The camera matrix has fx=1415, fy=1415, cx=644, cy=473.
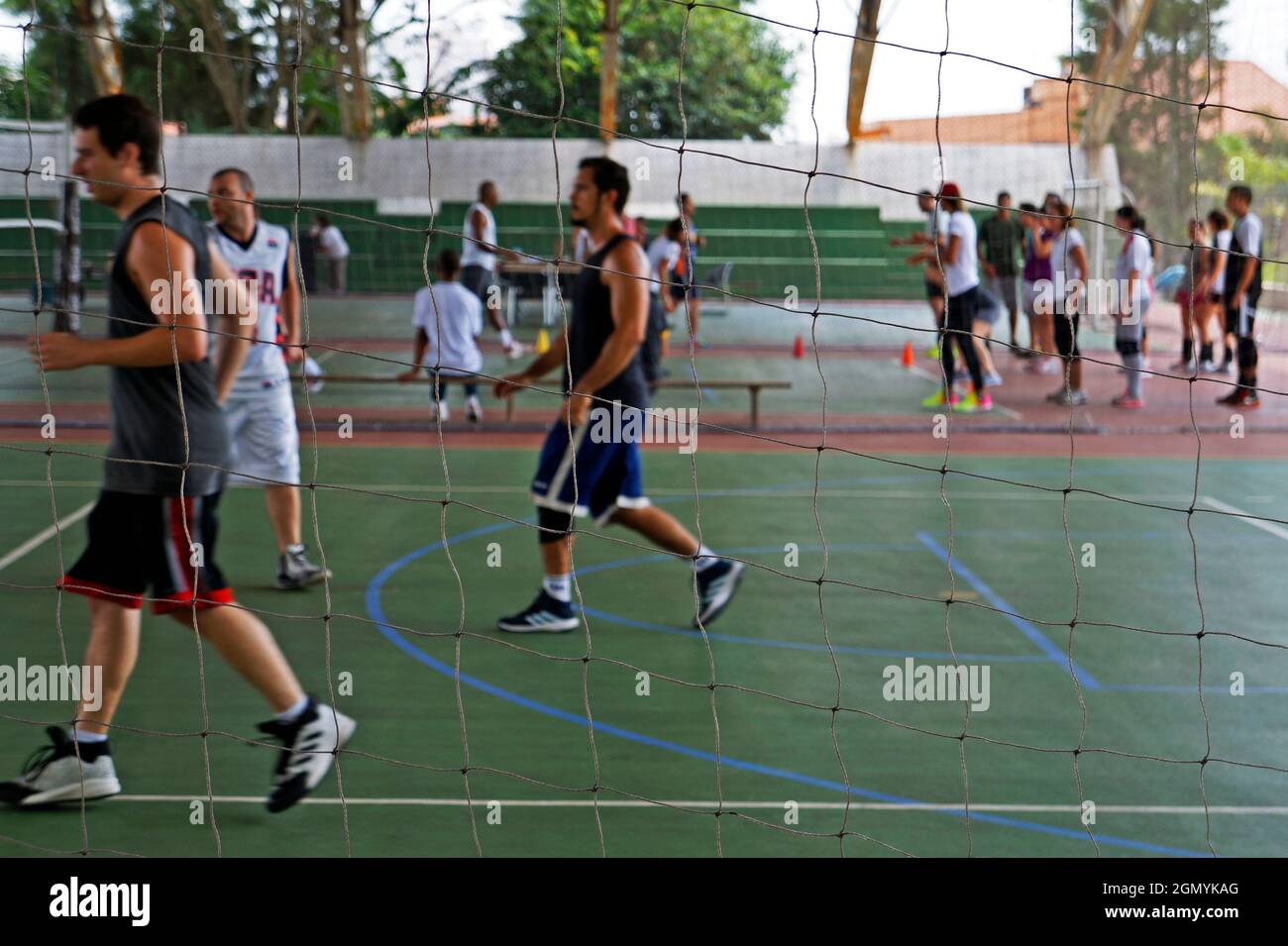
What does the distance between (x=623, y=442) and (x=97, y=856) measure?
2.91m

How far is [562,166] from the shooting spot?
26.1 m

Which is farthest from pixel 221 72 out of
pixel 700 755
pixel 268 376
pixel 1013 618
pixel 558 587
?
pixel 700 755

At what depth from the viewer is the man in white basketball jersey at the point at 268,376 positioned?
6684 mm

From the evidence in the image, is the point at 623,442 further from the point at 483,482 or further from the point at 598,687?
the point at 483,482

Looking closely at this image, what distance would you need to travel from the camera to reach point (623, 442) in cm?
622

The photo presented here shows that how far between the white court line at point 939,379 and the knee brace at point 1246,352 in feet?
6.78

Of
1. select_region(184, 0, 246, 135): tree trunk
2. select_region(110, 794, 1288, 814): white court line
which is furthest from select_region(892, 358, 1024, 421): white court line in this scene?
select_region(184, 0, 246, 135): tree trunk

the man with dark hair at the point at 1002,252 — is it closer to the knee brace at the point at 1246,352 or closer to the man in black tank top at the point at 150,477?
the knee brace at the point at 1246,352

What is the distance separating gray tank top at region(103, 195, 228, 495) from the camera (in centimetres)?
426

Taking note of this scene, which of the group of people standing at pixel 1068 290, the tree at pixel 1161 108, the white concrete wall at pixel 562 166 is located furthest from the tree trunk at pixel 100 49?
the tree at pixel 1161 108

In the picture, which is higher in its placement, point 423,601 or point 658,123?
point 658,123

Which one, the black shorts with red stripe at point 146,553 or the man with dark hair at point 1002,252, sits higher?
the man with dark hair at point 1002,252

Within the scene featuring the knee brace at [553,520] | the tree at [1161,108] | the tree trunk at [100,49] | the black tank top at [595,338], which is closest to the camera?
the black tank top at [595,338]
